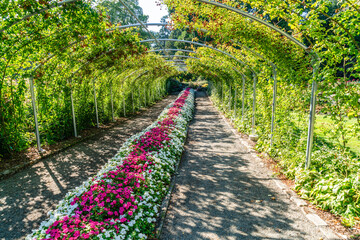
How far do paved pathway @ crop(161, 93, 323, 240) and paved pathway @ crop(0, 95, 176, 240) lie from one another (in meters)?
2.26

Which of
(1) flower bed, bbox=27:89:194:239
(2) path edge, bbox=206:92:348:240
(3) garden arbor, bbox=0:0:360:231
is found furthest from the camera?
(3) garden arbor, bbox=0:0:360:231

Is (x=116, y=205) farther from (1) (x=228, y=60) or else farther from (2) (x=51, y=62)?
(1) (x=228, y=60)

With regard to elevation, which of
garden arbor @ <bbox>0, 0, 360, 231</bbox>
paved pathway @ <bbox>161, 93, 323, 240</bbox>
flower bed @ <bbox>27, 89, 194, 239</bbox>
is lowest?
paved pathway @ <bbox>161, 93, 323, 240</bbox>

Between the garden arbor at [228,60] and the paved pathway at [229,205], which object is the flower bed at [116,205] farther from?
the garden arbor at [228,60]

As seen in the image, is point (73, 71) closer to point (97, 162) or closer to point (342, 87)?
point (97, 162)

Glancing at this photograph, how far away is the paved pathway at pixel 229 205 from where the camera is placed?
10.8 feet

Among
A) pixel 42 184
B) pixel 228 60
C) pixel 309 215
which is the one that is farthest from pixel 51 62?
pixel 309 215

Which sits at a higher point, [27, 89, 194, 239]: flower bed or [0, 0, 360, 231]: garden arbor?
[0, 0, 360, 231]: garden arbor

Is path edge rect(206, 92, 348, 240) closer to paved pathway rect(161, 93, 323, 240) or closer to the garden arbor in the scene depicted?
paved pathway rect(161, 93, 323, 240)

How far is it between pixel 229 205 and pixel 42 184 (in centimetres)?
408

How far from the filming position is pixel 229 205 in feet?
13.2

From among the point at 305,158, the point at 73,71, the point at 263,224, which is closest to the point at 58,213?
the point at 263,224

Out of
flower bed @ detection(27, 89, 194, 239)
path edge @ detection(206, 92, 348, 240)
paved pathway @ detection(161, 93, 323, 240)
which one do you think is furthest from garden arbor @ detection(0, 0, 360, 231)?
flower bed @ detection(27, 89, 194, 239)

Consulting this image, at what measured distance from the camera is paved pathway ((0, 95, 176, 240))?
3688mm
